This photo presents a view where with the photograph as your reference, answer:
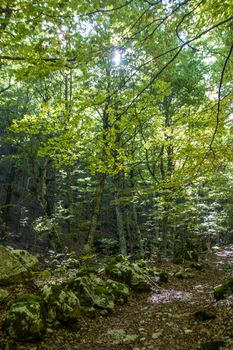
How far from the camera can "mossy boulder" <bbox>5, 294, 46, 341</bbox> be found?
5309mm

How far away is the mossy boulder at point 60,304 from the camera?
6.21m

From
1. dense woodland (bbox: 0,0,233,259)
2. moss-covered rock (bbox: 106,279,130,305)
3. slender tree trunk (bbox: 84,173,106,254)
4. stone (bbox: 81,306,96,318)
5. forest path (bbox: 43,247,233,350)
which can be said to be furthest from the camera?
slender tree trunk (bbox: 84,173,106,254)

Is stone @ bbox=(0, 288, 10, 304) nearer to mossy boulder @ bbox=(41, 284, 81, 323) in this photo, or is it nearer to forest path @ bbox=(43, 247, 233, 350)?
mossy boulder @ bbox=(41, 284, 81, 323)

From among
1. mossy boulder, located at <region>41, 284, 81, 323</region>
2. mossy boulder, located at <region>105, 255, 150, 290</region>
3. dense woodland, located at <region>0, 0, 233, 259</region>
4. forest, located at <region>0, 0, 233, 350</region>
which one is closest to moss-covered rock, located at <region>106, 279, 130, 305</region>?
forest, located at <region>0, 0, 233, 350</region>

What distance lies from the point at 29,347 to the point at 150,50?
6.30 meters

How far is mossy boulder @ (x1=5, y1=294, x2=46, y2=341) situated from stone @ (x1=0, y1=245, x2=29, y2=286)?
1773 mm

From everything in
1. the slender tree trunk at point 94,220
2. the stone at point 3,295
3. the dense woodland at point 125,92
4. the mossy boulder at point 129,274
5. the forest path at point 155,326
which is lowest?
the forest path at point 155,326

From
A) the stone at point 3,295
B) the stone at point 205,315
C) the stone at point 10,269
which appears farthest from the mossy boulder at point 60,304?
the stone at point 205,315

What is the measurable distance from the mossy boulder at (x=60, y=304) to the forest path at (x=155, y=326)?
276 millimetres

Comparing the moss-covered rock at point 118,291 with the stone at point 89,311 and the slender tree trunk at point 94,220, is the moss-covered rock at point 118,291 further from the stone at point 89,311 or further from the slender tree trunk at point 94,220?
the slender tree trunk at point 94,220

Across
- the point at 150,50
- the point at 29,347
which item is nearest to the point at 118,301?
the point at 29,347

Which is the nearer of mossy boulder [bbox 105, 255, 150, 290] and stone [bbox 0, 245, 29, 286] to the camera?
stone [bbox 0, 245, 29, 286]

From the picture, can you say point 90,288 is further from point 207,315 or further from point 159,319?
point 207,315

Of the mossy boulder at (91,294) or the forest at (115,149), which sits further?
the mossy boulder at (91,294)
